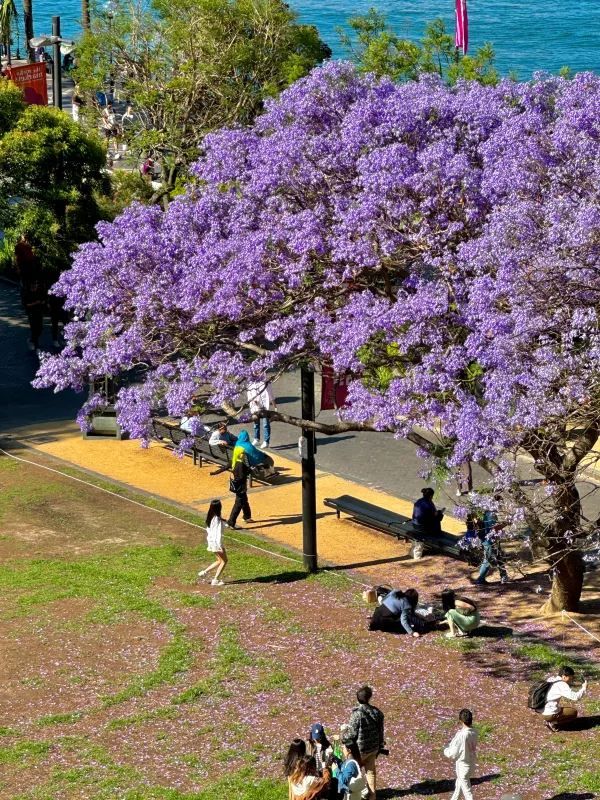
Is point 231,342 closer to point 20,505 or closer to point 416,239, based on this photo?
point 416,239

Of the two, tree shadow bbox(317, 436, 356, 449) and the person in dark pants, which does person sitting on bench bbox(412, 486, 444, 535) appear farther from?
tree shadow bbox(317, 436, 356, 449)

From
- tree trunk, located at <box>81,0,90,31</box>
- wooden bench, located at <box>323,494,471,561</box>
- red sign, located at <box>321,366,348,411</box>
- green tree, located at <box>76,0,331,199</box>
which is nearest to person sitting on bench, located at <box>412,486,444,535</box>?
wooden bench, located at <box>323,494,471,561</box>

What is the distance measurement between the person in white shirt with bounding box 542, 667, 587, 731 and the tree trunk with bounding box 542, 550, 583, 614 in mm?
3416

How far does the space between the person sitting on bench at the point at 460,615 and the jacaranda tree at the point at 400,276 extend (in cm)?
139

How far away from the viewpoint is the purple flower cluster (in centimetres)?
1669

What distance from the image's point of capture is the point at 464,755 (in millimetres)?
14625

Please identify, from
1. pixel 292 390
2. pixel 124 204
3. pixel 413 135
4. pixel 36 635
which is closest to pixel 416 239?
pixel 413 135

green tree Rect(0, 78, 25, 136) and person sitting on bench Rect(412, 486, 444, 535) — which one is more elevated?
green tree Rect(0, 78, 25, 136)

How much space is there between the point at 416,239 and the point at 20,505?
33.6 ft

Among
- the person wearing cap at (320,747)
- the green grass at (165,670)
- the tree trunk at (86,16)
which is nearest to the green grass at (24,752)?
the green grass at (165,670)

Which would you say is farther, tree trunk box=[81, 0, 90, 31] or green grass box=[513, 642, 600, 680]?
tree trunk box=[81, 0, 90, 31]

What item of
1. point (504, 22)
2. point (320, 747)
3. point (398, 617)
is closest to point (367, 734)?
point (320, 747)

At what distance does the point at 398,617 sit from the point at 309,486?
10.6ft

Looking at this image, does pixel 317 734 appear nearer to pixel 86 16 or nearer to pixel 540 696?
pixel 540 696
